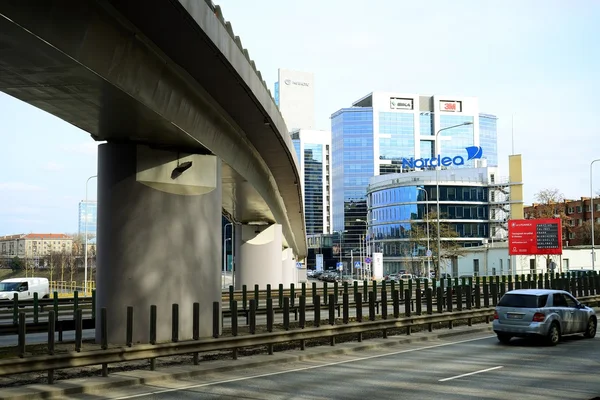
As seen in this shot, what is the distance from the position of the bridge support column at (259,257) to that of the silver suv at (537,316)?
24.8 meters

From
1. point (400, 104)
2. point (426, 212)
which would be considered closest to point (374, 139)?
point (400, 104)

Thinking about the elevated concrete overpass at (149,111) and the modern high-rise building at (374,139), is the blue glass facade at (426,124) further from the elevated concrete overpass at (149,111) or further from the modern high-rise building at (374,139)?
the elevated concrete overpass at (149,111)

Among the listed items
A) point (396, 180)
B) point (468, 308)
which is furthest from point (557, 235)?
point (396, 180)

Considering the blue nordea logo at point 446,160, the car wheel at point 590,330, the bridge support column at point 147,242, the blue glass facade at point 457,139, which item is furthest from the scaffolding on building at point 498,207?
the bridge support column at point 147,242

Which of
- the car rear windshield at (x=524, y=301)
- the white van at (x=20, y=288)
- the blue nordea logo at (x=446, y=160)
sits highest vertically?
the blue nordea logo at (x=446, y=160)

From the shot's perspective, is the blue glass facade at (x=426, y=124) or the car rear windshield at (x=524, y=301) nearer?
the car rear windshield at (x=524, y=301)

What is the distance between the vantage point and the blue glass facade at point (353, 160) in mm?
159500

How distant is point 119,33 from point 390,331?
46.4 ft

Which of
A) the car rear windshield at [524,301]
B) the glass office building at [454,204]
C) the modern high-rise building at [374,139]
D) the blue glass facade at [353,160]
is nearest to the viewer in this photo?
the car rear windshield at [524,301]

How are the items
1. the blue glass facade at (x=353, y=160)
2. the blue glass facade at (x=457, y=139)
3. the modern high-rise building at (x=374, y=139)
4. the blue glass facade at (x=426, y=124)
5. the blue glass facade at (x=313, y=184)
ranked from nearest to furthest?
the blue glass facade at (x=353, y=160) → the modern high-rise building at (x=374, y=139) → the blue glass facade at (x=426, y=124) → the blue glass facade at (x=457, y=139) → the blue glass facade at (x=313, y=184)

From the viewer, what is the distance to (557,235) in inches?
2190

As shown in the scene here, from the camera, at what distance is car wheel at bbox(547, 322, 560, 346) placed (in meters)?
18.3

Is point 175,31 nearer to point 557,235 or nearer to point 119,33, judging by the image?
point 119,33

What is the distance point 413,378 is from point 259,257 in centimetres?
3034
